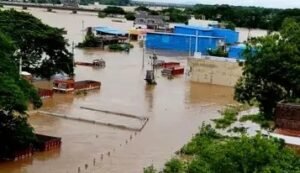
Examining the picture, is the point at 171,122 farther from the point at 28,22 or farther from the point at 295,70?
the point at 28,22

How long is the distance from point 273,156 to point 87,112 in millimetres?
15437

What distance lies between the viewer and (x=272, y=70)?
1892cm

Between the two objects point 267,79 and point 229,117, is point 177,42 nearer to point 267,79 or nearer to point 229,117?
point 229,117

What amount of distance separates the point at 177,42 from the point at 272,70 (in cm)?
3275

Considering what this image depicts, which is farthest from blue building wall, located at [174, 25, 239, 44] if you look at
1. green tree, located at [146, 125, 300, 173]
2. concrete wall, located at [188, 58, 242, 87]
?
green tree, located at [146, 125, 300, 173]

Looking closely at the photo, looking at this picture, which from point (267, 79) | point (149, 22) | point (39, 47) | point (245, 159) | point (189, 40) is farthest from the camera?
point (149, 22)

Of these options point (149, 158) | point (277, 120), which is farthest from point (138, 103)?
point (277, 120)

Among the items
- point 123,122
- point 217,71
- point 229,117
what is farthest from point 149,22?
point 229,117

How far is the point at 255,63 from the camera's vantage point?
19328mm

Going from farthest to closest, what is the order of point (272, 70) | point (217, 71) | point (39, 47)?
point (217, 71) → point (39, 47) → point (272, 70)

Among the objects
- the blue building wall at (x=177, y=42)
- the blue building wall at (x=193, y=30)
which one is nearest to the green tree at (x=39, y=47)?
the blue building wall at (x=177, y=42)

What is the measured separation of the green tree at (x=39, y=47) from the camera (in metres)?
27.7

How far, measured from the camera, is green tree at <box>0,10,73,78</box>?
27.7 meters

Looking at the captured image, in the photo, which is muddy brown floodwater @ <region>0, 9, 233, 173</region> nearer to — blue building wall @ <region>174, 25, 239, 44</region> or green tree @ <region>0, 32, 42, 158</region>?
green tree @ <region>0, 32, 42, 158</region>
